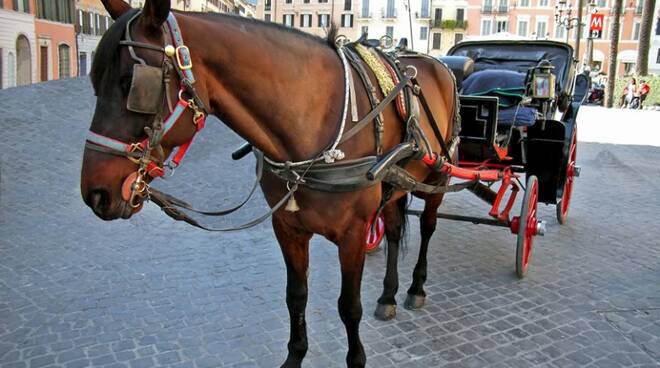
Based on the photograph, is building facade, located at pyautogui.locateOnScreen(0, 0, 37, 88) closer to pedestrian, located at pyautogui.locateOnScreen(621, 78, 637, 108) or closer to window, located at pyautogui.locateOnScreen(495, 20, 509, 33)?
pedestrian, located at pyautogui.locateOnScreen(621, 78, 637, 108)

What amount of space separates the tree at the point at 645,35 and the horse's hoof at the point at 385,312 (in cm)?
2204

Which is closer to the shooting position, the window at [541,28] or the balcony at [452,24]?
the window at [541,28]

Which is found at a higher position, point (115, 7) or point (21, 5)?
point (21, 5)

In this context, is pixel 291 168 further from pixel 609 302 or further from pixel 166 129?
pixel 609 302

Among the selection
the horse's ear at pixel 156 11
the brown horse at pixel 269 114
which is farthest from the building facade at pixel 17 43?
the horse's ear at pixel 156 11

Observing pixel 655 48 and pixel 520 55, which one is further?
pixel 655 48

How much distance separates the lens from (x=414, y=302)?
3941mm

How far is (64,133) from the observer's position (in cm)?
870

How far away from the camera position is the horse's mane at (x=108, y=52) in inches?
69.6

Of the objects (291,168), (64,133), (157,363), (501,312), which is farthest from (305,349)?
(64,133)

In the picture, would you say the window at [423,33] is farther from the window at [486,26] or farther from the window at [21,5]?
the window at [21,5]

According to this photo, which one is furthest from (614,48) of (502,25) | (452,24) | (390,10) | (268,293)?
(390,10)

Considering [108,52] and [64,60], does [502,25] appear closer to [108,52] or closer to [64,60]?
[64,60]

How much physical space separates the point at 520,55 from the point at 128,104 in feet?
15.9
